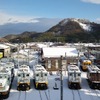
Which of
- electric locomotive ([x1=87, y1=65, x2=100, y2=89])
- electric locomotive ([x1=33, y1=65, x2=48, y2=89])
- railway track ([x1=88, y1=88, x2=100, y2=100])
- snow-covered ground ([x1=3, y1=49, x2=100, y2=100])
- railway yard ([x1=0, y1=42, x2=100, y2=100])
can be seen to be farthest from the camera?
electric locomotive ([x1=87, y1=65, x2=100, y2=89])

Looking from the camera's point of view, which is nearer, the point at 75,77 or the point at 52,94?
the point at 52,94

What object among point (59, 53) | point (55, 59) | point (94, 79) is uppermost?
point (59, 53)

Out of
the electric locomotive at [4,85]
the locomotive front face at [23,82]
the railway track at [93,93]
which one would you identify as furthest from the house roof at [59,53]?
the electric locomotive at [4,85]

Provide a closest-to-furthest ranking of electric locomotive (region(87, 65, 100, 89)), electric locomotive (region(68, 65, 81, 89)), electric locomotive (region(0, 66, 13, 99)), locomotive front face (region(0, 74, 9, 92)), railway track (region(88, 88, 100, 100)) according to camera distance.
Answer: electric locomotive (region(0, 66, 13, 99)), locomotive front face (region(0, 74, 9, 92)), railway track (region(88, 88, 100, 100)), electric locomotive (region(87, 65, 100, 89)), electric locomotive (region(68, 65, 81, 89))

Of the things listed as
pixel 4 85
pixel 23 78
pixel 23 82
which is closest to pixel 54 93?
pixel 23 82

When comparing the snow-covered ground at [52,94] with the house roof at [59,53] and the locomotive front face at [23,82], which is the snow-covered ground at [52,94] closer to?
the locomotive front face at [23,82]

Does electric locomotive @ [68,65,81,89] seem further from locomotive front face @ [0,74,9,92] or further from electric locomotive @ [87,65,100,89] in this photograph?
locomotive front face @ [0,74,9,92]

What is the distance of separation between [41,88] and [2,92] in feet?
16.4

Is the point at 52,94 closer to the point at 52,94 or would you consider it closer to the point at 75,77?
the point at 52,94

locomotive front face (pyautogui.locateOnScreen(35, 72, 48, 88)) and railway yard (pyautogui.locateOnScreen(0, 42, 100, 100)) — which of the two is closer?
railway yard (pyautogui.locateOnScreen(0, 42, 100, 100))

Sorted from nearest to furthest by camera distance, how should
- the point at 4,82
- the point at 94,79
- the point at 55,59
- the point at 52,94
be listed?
the point at 4,82
the point at 52,94
the point at 94,79
the point at 55,59

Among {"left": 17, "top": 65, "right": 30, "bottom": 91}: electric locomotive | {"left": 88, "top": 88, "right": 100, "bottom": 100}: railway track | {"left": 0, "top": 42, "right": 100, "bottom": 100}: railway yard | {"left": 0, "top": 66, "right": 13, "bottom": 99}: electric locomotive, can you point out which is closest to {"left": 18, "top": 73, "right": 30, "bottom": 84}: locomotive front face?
{"left": 17, "top": 65, "right": 30, "bottom": 91}: electric locomotive

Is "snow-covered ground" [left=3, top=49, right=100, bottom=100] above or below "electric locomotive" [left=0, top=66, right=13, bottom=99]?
below

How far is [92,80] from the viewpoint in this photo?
30.5 meters
